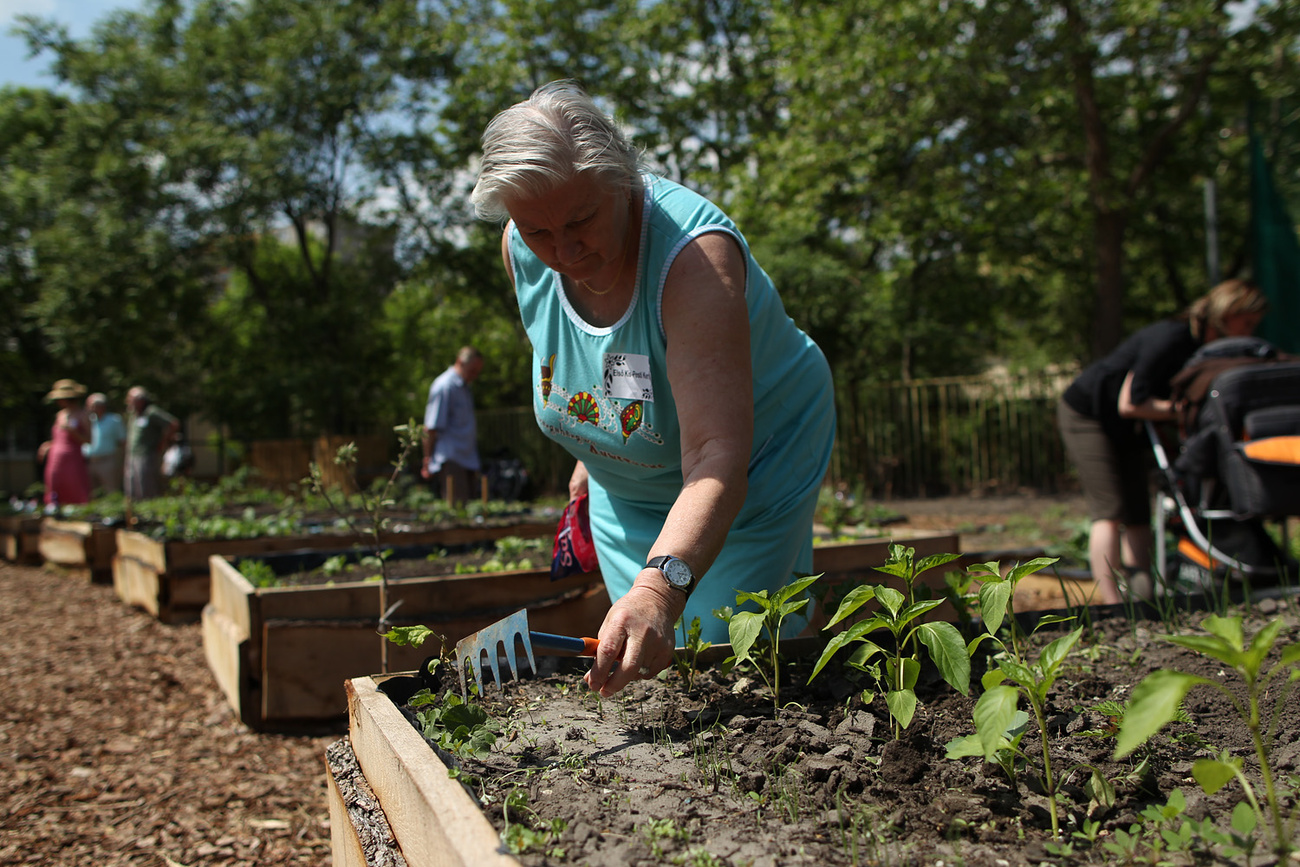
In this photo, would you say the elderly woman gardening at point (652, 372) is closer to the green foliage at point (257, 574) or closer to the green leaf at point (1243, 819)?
the green leaf at point (1243, 819)

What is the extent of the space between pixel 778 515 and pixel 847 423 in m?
11.3

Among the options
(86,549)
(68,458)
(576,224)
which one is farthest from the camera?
(68,458)

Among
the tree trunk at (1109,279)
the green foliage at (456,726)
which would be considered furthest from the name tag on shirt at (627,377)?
the tree trunk at (1109,279)

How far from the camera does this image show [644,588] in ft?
4.56

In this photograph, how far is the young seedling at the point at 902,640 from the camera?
1.37 metres

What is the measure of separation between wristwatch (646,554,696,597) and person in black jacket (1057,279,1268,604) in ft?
9.80

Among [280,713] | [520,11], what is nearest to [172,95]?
[520,11]

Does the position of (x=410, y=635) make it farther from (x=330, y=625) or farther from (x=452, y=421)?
(x=452, y=421)

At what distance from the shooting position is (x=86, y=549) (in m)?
7.54

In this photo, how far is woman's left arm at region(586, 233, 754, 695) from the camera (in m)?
1.35

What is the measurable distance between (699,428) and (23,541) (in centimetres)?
1028

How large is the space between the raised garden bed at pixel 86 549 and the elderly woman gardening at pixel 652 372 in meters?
6.92

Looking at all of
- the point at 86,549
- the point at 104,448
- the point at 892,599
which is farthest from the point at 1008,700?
the point at 104,448

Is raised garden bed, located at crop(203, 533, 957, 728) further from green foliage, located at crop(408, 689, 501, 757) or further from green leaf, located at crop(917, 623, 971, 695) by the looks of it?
green leaf, located at crop(917, 623, 971, 695)
